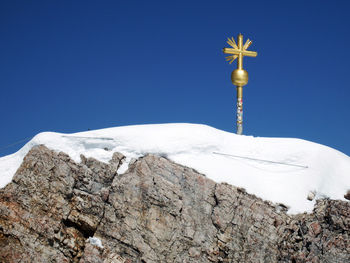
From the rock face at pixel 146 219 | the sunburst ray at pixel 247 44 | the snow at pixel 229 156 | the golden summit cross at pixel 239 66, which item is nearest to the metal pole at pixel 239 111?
the golden summit cross at pixel 239 66

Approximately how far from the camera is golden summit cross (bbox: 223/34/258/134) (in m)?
24.8

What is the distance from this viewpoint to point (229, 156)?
64.6 ft

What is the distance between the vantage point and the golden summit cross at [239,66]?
24.8 m

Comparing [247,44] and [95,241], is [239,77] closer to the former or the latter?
[247,44]

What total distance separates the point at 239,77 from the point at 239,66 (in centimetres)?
85

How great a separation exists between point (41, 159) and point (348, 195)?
13854 mm

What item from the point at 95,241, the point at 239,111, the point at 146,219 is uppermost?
the point at 239,111

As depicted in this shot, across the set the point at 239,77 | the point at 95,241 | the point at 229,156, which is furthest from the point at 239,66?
the point at 95,241

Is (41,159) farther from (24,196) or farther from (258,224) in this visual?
(258,224)

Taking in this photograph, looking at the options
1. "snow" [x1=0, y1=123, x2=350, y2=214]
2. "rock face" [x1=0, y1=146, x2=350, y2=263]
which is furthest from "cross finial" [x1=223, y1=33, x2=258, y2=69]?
"rock face" [x1=0, y1=146, x2=350, y2=263]

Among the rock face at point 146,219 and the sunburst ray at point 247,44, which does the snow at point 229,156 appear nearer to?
the rock face at point 146,219

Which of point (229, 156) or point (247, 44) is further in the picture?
point (247, 44)

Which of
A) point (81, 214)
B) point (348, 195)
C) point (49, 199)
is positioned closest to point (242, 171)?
point (348, 195)

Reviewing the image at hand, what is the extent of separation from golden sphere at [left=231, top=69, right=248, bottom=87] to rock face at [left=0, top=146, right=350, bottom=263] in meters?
9.17
